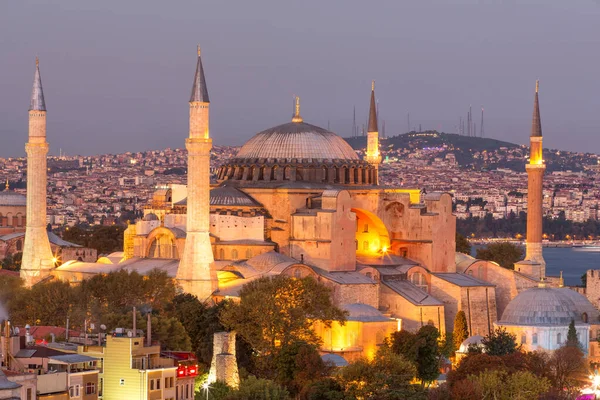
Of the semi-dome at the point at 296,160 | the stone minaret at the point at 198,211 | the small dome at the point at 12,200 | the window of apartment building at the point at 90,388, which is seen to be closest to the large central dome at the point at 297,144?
the semi-dome at the point at 296,160

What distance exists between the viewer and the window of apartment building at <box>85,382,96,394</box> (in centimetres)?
3372

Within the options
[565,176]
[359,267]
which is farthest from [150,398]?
[565,176]

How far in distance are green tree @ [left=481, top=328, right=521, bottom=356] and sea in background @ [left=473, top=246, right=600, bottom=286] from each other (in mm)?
55188

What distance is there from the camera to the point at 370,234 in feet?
171

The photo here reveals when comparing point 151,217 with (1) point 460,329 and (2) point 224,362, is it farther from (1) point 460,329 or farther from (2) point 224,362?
(2) point 224,362

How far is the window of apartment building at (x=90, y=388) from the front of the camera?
3372 centimetres

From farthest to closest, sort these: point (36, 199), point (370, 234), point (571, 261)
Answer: point (571, 261), point (370, 234), point (36, 199)

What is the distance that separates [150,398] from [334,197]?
14.8 m

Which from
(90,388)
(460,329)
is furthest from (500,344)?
(90,388)

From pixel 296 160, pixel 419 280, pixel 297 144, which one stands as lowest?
pixel 419 280

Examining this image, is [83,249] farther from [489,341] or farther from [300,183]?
[489,341]

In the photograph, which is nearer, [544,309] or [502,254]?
[544,309]

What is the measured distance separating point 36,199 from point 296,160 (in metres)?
7.76

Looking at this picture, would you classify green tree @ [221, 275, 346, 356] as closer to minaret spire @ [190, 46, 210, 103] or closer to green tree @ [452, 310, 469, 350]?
green tree @ [452, 310, 469, 350]
